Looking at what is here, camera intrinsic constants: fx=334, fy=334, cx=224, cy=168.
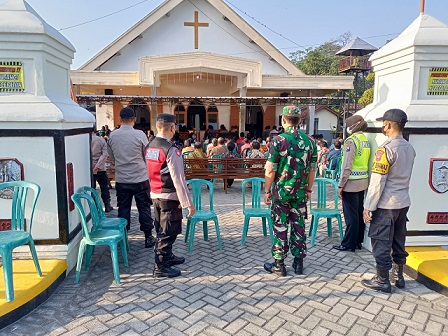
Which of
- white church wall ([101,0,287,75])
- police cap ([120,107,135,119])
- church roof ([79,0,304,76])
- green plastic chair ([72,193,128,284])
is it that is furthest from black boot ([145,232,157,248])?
white church wall ([101,0,287,75])

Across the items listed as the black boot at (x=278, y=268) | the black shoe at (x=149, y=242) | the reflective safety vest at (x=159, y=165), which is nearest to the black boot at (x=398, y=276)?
the black boot at (x=278, y=268)

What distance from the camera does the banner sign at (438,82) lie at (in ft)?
12.3

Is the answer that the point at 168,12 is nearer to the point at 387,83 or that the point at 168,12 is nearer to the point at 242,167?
the point at 242,167

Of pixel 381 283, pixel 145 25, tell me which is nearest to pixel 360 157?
pixel 381 283

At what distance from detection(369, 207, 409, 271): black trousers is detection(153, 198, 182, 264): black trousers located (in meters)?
1.93

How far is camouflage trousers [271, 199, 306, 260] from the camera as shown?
138 inches

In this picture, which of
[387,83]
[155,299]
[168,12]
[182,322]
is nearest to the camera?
[182,322]

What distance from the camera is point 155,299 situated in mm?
3061

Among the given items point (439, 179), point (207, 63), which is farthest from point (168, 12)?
point (439, 179)

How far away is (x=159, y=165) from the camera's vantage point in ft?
11.0

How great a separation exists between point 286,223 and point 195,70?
33.8 feet

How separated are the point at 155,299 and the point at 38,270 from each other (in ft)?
3.79

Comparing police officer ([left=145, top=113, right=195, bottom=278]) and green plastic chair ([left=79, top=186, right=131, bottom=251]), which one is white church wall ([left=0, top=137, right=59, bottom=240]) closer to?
green plastic chair ([left=79, top=186, right=131, bottom=251])

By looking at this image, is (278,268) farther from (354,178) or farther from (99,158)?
(99,158)
